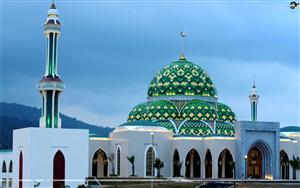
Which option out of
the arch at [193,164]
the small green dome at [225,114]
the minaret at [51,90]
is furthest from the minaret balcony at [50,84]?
Result: the small green dome at [225,114]

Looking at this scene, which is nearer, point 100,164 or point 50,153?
point 50,153

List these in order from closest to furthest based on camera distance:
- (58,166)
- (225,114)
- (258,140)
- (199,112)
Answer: (58,166) → (258,140) → (199,112) → (225,114)

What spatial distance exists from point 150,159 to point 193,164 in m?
3.97

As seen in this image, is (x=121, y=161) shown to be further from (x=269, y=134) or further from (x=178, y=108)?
(x=269, y=134)

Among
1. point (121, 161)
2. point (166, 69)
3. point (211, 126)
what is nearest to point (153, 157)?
point (121, 161)

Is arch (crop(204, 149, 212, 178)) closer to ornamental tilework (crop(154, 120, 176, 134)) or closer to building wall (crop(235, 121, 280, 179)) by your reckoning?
building wall (crop(235, 121, 280, 179))

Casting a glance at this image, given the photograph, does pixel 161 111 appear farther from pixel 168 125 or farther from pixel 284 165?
pixel 284 165

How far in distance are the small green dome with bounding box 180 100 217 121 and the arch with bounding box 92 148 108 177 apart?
798 centimetres

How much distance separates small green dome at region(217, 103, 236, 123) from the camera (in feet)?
212

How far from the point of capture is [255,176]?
59812 millimetres

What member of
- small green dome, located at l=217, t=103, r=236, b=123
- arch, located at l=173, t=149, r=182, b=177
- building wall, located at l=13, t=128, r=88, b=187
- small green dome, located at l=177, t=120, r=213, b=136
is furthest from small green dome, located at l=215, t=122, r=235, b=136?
building wall, located at l=13, t=128, r=88, b=187

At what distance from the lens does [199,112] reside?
206 ft

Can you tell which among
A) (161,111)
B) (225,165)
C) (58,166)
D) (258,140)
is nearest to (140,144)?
(161,111)

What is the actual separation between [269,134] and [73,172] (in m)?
20.9
